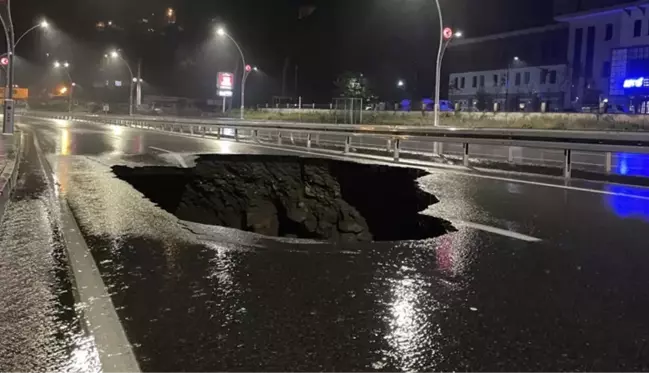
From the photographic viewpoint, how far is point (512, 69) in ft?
270

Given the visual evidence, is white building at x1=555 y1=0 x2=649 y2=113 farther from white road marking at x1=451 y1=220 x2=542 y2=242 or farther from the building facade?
white road marking at x1=451 y1=220 x2=542 y2=242

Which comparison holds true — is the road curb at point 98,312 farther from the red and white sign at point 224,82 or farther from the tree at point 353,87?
the red and white sign at point 224,82

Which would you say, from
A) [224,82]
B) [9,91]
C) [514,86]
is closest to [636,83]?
[514,86]

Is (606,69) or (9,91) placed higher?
(606,69)

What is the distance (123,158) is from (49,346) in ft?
50.6

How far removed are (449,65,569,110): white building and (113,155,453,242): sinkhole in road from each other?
56.3 m

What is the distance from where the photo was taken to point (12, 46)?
2709 cm

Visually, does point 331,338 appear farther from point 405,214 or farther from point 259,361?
point 405,214

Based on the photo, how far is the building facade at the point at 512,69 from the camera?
7631 centimetres

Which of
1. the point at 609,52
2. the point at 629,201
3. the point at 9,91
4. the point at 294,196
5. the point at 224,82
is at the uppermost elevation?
the point at 609,52

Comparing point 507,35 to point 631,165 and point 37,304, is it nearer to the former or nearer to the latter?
point 631,165

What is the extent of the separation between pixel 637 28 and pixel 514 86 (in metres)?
19.5

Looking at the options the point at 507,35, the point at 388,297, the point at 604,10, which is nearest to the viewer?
the point at 388,297

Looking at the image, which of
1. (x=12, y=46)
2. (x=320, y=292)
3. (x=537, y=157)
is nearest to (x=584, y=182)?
(x=537, y=157)
